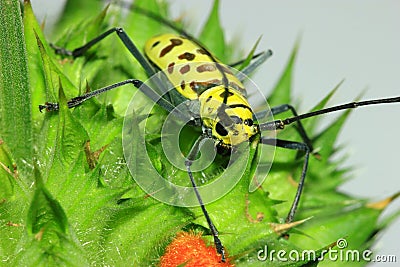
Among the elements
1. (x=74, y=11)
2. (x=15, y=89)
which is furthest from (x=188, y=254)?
(x=74, y=11)

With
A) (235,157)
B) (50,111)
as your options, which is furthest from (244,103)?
(50,111)

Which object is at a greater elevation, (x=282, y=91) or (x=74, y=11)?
(x=74, y=11)

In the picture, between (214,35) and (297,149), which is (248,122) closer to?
(297,149)

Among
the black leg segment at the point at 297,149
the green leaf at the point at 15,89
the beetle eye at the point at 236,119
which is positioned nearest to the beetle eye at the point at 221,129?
the beetle eye at the point at 236,119

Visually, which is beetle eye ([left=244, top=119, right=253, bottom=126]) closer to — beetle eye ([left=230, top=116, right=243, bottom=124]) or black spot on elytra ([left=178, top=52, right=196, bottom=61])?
beetle eye ([left=230, top=116, right=243, bottom=124])

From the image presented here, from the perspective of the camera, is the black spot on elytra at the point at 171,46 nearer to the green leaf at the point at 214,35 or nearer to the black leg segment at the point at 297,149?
the green leaf at the point at 214,35
